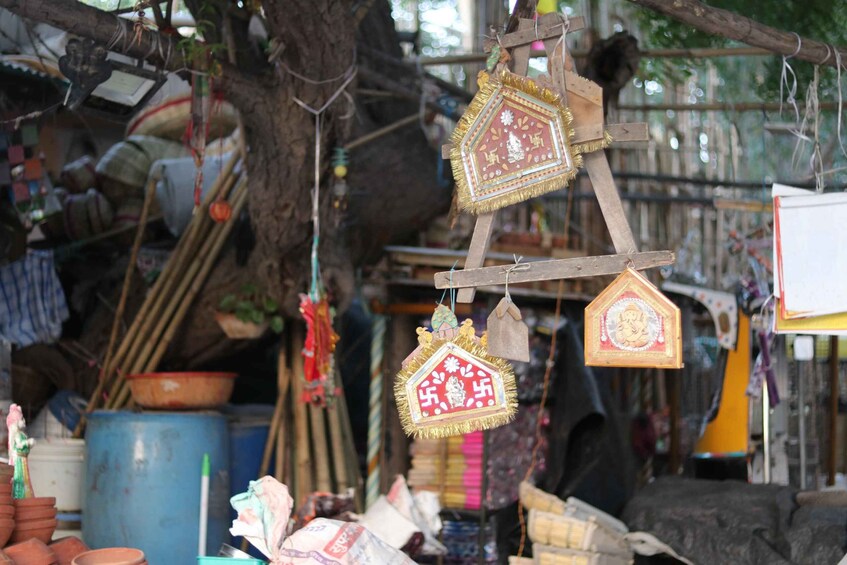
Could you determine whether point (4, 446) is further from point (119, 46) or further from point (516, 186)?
point (516, 186)

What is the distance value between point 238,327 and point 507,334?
8.59 feet

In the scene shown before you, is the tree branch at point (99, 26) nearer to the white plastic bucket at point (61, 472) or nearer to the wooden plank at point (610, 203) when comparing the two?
the wooden plank at point (610, 203)

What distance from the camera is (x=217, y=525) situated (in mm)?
5289

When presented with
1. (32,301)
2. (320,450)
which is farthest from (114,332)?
(320,450)

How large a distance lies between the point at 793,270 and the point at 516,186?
109 cm

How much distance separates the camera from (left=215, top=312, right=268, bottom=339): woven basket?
5500mm

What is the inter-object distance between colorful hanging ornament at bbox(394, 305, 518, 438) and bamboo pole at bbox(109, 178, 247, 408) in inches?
116

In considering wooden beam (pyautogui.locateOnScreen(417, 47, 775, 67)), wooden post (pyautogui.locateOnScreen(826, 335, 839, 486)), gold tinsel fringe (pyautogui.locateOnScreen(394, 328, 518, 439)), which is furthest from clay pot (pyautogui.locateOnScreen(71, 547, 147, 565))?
wooden post (pyautogui.locateOnScreen(826, 335, 839, 486))

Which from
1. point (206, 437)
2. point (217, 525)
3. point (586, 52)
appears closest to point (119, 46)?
point (206, 437)

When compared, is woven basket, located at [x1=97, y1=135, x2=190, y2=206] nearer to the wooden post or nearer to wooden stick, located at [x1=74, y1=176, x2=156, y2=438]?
wooden stick, located at [x1=74, y1=176, x2=156, y2=438]

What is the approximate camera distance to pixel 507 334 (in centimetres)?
329

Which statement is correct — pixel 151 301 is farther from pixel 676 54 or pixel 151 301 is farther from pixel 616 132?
pixel 616 132

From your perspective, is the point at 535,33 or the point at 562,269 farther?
the point at 535,33

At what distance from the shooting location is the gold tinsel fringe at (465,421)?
3273mm
